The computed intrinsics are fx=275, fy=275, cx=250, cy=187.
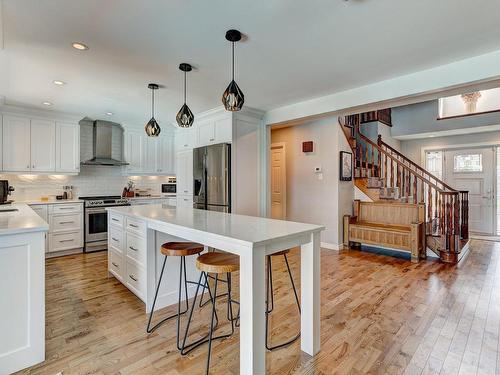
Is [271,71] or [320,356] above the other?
[271,71]

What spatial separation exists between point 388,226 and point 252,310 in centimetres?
406

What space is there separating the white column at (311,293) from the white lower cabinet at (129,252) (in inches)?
59.5

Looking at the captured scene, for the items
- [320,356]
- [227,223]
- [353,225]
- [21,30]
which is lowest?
[320,356]

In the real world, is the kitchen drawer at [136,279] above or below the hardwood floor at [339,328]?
above

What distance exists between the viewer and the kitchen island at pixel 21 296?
5.78 ft

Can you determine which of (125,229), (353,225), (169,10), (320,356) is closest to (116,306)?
(125,229)

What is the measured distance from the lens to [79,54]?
2611mm

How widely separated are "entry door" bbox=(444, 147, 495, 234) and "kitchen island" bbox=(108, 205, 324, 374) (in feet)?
20.9

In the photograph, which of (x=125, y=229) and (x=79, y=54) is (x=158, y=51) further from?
(x=125, y=229)

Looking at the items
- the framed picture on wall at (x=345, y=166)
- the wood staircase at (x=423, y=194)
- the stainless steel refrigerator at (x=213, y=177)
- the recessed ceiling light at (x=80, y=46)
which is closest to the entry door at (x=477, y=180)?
the wood staircase at (x=423, y=194)

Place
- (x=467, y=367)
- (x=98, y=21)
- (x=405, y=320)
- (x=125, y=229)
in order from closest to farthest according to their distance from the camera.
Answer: (x=467, y=367) → (x=98, y=21) → (x=405, y=320) → (x=125, y=229)

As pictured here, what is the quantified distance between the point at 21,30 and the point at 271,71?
2227mm

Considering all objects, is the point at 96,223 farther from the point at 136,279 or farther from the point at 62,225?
the point at 136,279

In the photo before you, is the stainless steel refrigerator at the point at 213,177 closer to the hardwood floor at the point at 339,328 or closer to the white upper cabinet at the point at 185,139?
the white upper cabinet at the point at 185,139
